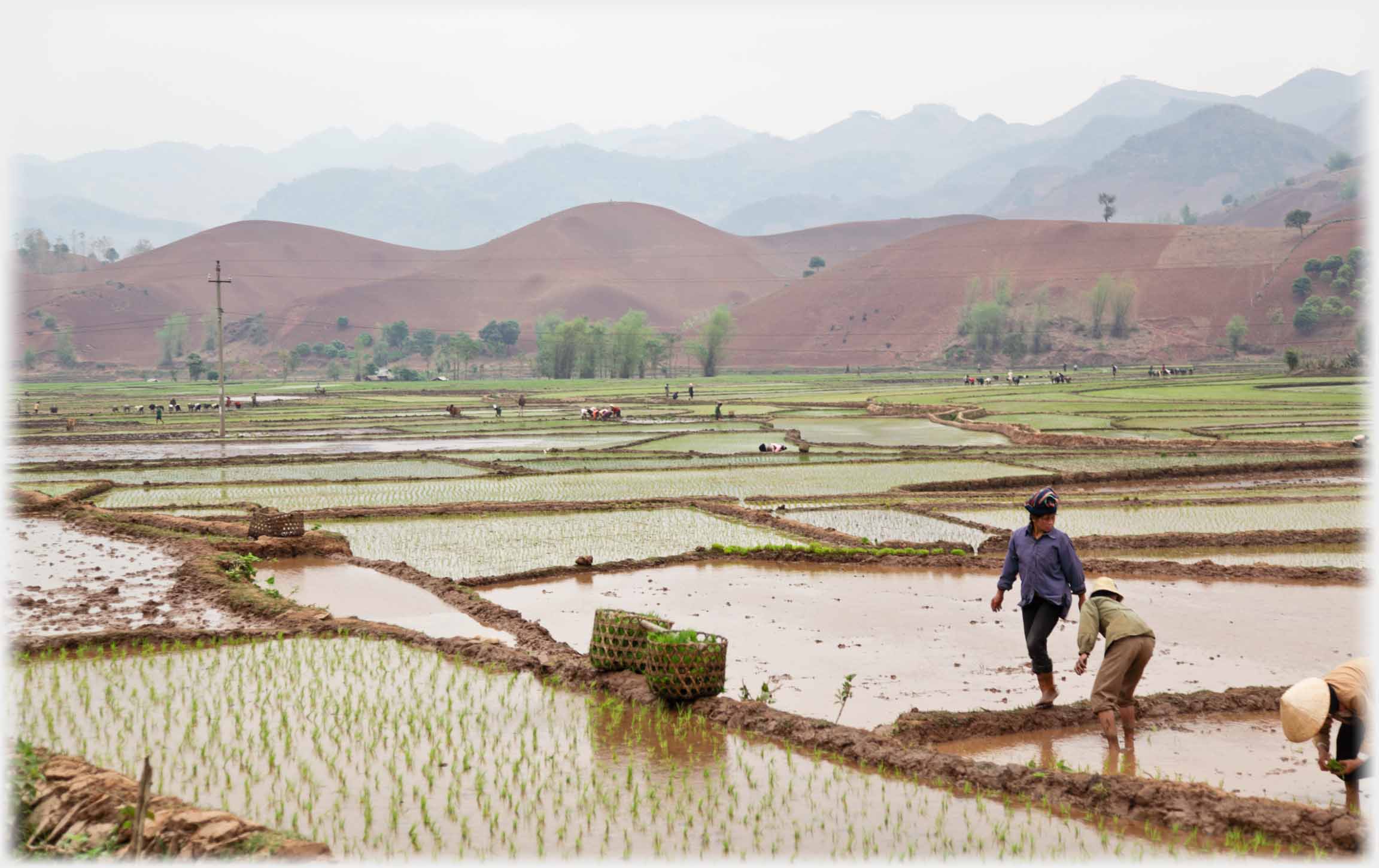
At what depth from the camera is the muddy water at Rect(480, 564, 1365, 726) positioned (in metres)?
10.3

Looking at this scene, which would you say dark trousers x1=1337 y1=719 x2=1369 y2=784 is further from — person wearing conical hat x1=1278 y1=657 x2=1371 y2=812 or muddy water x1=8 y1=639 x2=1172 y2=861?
muddy water x1=8 y1=639 x2=1172 y2=861

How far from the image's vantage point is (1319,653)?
448 inches

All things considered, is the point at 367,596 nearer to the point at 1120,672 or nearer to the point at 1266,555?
the point at 1120,672

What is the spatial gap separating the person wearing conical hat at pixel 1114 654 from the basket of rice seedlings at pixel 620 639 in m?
3.55

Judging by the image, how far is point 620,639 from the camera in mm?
9883

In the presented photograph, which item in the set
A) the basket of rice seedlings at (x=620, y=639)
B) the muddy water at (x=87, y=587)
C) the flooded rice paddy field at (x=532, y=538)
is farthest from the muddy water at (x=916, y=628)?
the muddy water at (x=87, y=587)

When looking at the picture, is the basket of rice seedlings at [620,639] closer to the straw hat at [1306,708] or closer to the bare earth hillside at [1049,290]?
the straw hat at [1306,708]

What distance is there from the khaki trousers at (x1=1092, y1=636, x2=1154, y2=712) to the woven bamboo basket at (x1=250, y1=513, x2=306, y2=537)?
42.0 ft

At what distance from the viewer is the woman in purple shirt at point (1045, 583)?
9227 mm

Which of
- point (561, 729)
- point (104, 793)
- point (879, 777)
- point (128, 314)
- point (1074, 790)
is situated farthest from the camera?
point (128, 314)

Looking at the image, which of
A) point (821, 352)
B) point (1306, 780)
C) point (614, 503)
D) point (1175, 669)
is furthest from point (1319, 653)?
point (821, 352)

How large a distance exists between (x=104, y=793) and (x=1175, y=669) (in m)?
9.22

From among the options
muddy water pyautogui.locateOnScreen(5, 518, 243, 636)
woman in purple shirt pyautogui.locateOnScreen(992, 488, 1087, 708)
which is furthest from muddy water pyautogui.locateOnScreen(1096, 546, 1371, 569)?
muddy water pyautogui.locateOnScreen(5, 518, 243, 636)

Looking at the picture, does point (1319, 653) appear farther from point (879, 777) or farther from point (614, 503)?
point (614, 503)
